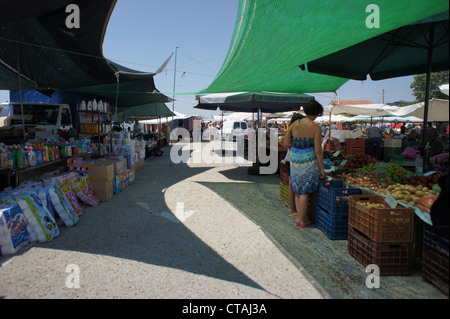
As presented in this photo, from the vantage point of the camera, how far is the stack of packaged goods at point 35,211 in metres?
3.29

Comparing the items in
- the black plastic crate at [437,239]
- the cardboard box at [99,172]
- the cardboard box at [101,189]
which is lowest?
the cardboard box at [101,189]

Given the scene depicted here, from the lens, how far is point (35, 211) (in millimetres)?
3662

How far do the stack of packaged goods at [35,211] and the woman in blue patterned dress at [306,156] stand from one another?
365cm

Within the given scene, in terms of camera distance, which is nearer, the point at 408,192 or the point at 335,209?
the point at 408,192

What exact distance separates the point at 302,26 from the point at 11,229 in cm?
444

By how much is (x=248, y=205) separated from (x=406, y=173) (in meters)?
2.80

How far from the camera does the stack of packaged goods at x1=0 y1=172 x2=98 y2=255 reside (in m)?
3.29

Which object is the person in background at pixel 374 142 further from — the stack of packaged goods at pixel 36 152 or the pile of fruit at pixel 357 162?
the stack of packaged goods at pixel 36 152

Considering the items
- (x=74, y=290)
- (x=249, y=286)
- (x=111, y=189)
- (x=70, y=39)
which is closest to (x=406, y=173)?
(x=249, y=286)

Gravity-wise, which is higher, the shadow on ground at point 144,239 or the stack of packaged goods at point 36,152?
the stack of packaged goods at point 36,152

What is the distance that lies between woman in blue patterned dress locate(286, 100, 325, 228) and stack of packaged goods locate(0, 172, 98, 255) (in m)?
3.65

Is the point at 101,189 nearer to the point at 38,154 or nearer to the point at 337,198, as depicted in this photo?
the point at 38,154

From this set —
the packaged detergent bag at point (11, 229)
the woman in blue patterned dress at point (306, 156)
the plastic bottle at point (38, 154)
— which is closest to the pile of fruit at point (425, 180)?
the woman in blue patterned dress at point (306, 156)

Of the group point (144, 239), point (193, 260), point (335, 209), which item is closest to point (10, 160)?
point (144, 239)
